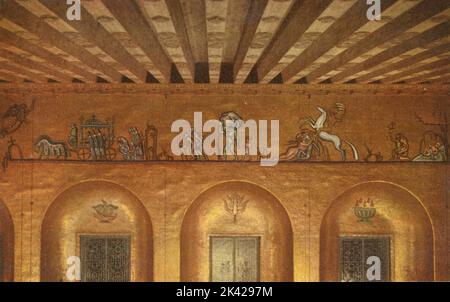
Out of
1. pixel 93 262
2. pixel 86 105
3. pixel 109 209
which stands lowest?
pixel 93 262

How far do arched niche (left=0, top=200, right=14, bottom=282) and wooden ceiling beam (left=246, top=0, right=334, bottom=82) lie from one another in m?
6.93

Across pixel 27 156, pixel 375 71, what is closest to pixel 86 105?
pixel 27 156

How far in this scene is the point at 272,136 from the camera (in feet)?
32.9

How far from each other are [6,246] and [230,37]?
720cm

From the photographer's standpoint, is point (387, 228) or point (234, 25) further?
point (387, 228)

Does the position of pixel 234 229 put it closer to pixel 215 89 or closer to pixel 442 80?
pixel 215 89

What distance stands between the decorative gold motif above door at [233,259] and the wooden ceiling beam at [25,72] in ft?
17.2

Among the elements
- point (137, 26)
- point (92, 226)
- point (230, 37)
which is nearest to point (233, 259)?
point (92, 226)

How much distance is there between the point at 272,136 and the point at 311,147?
927 millimetres

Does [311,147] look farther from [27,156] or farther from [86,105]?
[27,156]

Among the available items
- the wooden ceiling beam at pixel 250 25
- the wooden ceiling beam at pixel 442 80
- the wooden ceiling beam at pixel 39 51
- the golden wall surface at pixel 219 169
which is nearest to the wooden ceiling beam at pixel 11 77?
the golden wall surface at pixel 219 169

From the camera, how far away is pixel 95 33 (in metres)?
5.89

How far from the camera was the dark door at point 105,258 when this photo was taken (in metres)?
10.3

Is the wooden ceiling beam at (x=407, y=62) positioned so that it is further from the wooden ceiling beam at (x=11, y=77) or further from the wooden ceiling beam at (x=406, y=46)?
the wooden ceiling beam at (x=11, y=77)
